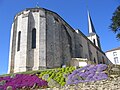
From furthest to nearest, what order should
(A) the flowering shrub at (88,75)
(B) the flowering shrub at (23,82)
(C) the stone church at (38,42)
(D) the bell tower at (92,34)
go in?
(D) the bell tower at (92,34) < (C) the stone church at (38,42) < (B) the flowering shrub at (23,82) < (A) the flowering shrub at (88,75)

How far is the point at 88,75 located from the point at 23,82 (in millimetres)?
5723

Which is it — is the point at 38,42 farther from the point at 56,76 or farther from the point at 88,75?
the point at 88,75

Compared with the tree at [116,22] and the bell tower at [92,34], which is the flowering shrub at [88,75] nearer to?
the tree at [116,22]

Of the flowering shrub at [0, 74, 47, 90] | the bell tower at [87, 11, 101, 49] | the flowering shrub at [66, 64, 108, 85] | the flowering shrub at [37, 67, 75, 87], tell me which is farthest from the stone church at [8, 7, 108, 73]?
the bell tower at [87, 11, 101, 49]

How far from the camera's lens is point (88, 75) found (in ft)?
50.8

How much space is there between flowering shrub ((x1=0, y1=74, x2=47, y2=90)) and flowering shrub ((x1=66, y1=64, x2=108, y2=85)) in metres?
2.47

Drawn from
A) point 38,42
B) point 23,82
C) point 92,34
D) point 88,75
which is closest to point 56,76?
point 23,82

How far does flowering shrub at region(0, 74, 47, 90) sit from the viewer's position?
54.9 feet

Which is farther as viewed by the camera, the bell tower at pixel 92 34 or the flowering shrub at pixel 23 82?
the bell tower at pixel 92 34

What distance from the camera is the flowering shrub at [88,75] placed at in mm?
14719

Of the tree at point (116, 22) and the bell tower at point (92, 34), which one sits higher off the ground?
the bell tower at point (92, 34)

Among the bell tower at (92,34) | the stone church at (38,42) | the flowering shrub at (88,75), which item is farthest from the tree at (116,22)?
the bell tower at (92,34)

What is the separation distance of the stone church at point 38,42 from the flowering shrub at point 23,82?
656 centimetres

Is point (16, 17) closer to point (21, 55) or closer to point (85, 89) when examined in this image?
point (21, 55)
